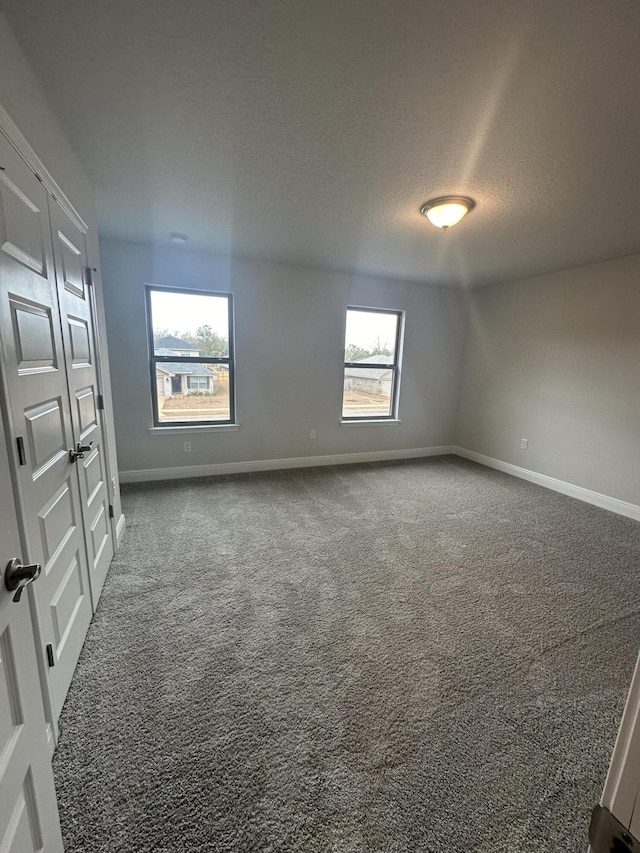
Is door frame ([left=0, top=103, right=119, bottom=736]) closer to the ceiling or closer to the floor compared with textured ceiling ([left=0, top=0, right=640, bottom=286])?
closer to the floor

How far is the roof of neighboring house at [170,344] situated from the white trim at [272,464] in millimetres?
1326

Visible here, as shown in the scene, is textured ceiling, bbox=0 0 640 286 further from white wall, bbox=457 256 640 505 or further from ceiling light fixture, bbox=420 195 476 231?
white wall, bbox=457 256 640 505

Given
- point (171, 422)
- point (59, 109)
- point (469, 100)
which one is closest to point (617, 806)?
point (469, 100)

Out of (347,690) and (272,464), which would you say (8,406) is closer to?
(347,690)

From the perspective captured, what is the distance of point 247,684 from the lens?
149 cm

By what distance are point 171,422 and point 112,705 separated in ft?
9.36

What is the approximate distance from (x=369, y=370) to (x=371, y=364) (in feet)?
0.28

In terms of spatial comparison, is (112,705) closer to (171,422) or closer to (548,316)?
(171,422)

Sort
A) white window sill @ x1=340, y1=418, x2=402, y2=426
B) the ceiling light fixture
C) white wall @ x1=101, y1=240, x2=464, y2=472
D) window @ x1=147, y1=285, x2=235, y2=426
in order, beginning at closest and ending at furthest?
the ceiling light fixture → white wall @ x1=101, y1=240, x2=464, y2=472 → window @ x1=147, y1=285, x2=235, y2=426 → white window sill @ x1=340, y1=418, x2=402, y2=426

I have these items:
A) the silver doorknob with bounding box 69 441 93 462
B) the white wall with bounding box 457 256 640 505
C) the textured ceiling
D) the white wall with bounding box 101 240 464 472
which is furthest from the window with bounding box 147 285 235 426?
the white wall with bounding box 457 256 640 505

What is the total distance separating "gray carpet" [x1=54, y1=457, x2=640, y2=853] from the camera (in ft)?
3.51

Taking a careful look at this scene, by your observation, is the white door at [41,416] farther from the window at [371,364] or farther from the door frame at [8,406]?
the window at [371,364]

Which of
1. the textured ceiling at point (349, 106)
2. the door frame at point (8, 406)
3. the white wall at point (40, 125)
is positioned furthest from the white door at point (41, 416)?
the textured ceiling at point (349, 106)

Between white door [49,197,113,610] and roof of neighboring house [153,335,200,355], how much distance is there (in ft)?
5.22
